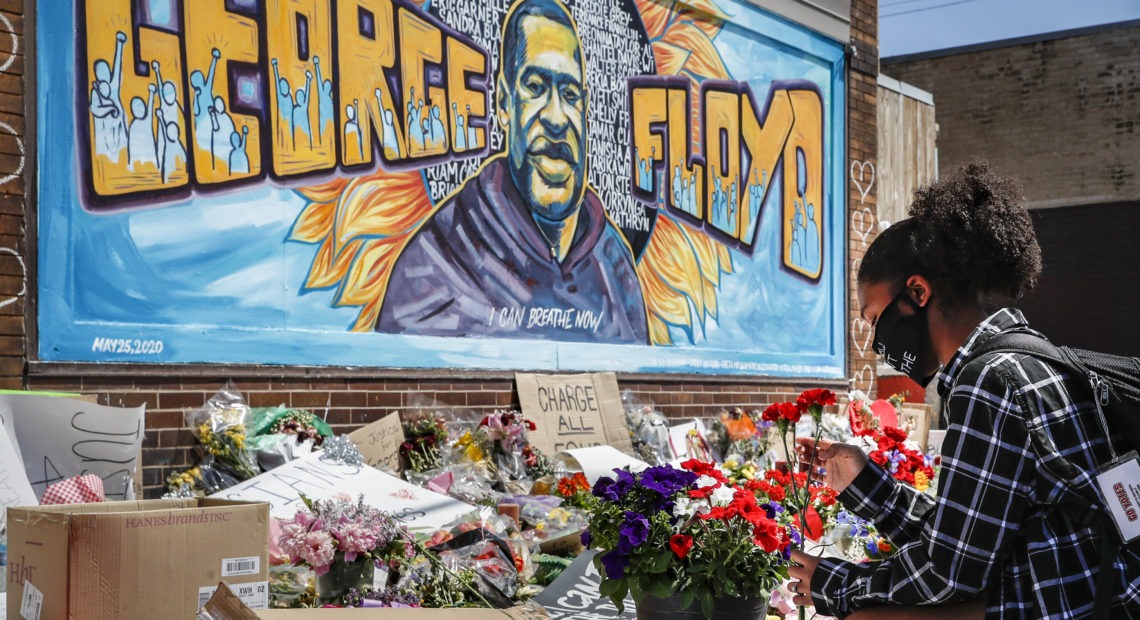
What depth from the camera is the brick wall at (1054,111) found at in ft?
66.8

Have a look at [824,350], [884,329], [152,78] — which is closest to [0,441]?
[152,78]

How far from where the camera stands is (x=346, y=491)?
16.2 ft

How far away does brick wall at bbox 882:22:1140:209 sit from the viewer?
20.4 m

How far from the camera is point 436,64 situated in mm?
6652

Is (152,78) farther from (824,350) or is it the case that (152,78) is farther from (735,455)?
(824,350)

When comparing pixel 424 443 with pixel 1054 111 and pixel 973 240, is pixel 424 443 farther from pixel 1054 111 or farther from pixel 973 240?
pixel 1054 111

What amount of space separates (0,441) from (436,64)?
135 inches

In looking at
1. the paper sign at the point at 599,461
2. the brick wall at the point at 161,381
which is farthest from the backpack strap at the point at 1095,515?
the brick wall at the point at 161,381

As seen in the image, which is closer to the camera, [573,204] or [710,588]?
[710,588]

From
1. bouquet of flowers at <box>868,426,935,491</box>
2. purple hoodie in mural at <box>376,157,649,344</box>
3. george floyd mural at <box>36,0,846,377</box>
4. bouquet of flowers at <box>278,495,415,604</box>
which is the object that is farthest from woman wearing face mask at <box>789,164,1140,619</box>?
purple hoodie in mural at <box>376,157,649,344</box>

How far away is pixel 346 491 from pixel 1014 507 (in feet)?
10.3

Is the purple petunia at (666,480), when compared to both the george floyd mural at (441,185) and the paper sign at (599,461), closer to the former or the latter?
Result: the george floyd mural at (441,185)

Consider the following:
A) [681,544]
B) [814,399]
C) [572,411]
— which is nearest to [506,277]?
[572,411]

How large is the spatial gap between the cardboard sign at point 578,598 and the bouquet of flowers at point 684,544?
1.20 meters
